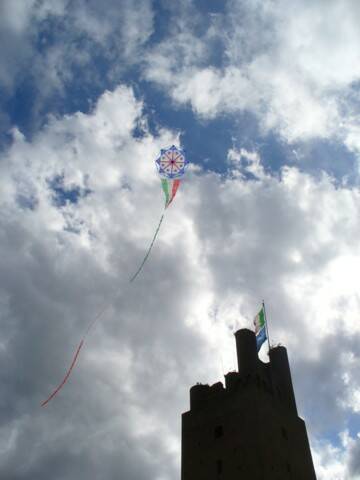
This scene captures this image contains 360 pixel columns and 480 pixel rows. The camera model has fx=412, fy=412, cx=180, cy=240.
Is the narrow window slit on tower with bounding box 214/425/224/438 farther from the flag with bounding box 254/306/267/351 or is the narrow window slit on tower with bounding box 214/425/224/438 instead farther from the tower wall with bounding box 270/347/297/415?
the flag with bounding box 254/306/267/351

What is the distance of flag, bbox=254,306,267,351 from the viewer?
44000 mm

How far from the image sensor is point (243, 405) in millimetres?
38625

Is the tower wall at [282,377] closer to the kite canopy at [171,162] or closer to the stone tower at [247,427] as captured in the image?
the stone tower at [247,427]

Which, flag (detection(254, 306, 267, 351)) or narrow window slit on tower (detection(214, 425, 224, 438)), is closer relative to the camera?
narrow window slit on tower (detection(214, 425, 224, 438))

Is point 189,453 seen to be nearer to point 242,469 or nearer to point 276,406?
point 242,469

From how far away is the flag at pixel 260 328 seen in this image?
44.0m

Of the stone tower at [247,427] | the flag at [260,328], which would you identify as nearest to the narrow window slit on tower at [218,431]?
the stone tower at [247,427]

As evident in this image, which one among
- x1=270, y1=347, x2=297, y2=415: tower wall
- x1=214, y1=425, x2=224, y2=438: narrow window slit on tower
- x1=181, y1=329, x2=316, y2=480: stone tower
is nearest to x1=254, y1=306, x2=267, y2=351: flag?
x1=181, y1=329, x2=316, y2=480: stone tower

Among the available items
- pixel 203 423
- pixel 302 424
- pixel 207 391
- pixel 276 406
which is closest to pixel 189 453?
pixel 203 423

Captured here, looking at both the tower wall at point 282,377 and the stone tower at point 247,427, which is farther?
the tower wall at point 282,377

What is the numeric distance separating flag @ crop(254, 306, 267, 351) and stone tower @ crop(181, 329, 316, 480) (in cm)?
65

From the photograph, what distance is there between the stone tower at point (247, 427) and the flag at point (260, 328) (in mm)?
647

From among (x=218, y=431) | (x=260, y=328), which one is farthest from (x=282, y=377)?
(x=218, y=431)

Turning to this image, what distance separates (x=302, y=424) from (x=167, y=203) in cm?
2823
